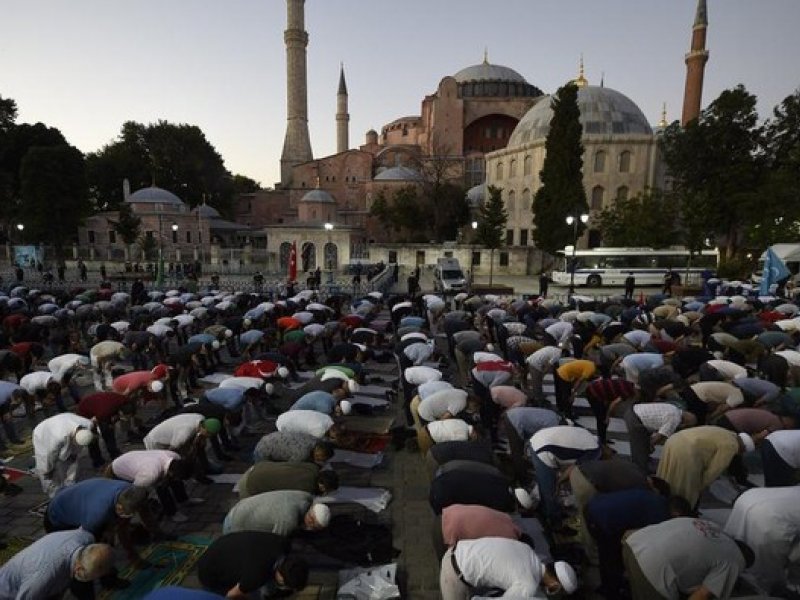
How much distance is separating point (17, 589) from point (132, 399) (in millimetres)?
4067

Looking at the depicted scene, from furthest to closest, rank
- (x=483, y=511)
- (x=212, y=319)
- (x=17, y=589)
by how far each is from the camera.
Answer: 1. (x=212, y=319)
2. (x=483, y=511)
3. (x=17, y=589)

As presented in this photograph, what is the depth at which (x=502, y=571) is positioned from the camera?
11.2ft

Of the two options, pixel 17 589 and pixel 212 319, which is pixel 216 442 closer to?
pixel 17 589

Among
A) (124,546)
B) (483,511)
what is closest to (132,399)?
(124,546)

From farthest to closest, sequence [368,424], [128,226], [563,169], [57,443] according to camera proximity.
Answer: [128,226], [563,169], [368,424], [57,443]

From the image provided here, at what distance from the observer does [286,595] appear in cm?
435

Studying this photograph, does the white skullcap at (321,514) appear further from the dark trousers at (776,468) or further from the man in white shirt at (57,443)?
the dark trousers at (776,468)

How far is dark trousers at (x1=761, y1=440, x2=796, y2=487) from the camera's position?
4930 mm

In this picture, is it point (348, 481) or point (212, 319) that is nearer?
point (348, 481)

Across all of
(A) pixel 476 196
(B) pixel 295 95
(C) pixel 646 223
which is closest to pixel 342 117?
(B) pixel 295 95

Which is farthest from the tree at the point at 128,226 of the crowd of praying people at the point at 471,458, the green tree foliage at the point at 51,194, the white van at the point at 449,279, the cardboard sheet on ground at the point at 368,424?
the cardboard sheet on ground at the point at 368,424

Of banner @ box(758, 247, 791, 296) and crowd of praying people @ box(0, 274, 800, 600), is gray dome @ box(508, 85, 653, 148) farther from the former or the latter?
crowd of praying people @ box(0, 274, 800, 600)

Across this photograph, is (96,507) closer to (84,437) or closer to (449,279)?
(84,437)

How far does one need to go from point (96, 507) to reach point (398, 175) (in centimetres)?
4807
